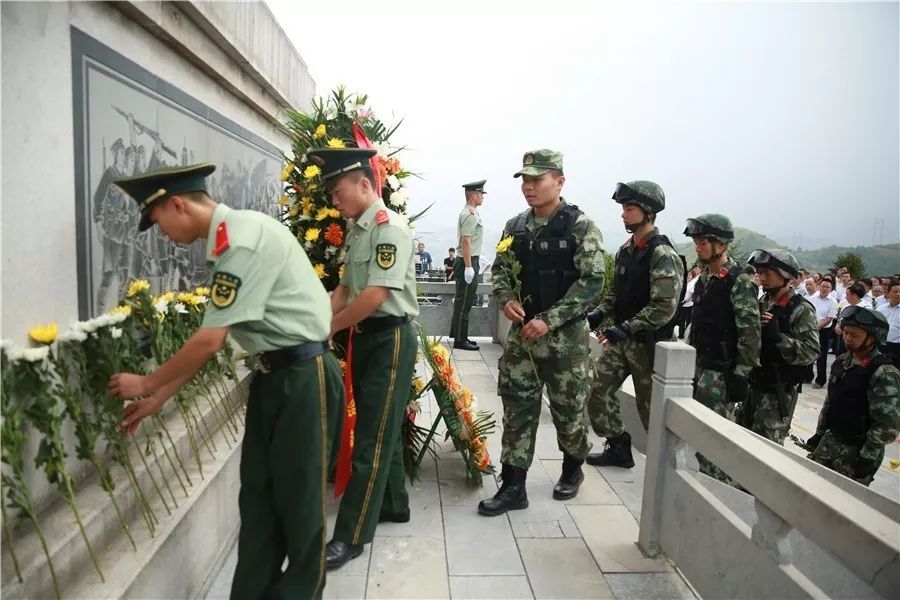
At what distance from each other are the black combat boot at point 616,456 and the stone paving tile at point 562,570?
1.20 meters

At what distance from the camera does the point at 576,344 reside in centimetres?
358

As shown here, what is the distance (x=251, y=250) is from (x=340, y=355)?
200 centimetres

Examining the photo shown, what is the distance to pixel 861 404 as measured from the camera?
3670 mm

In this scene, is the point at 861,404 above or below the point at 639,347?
below

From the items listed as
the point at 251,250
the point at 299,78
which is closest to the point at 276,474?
the point at 251,250

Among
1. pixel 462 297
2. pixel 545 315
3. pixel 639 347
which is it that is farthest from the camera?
pixel 462 297

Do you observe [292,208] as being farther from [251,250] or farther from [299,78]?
[299,78]

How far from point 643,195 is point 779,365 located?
1516 mm

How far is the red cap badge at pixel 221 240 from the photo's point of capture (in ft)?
6.41

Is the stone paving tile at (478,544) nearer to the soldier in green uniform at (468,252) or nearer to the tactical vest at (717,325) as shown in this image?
the tactical vest at (717,325)

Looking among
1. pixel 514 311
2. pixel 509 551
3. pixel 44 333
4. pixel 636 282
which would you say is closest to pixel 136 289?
pixel 44 333

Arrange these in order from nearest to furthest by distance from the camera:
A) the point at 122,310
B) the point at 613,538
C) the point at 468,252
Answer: the point at 122,310
the point at 613,538
the point at 468,252

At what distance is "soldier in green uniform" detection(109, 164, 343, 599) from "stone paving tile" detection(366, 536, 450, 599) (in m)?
0.57

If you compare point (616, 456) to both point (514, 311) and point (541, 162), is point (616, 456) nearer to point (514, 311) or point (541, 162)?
point (514, 311)
